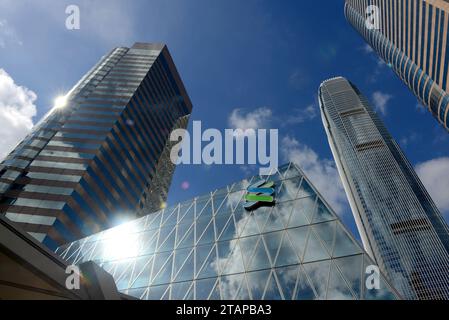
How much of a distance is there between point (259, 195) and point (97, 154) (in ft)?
134

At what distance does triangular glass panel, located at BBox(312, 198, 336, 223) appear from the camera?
17.2 meters

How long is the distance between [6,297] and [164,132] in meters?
72.8

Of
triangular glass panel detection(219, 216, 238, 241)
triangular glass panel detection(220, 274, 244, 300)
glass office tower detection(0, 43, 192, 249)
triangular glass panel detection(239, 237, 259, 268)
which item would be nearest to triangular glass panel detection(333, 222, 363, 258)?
triangular glass panel detection(239, 237, 259, 268)

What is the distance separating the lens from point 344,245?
15234 millimetres

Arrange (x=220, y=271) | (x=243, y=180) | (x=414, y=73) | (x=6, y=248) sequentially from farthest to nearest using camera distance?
(x=414, y=73)
(x=243, y=180)
(x=220, y=271)
(x=6, y=248)

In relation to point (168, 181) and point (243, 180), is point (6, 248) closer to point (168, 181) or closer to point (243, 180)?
point (243, 180)

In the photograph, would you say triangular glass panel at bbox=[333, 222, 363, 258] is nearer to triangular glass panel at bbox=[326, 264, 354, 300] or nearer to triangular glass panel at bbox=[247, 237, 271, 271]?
triangular glass panel at bbox=[326, 264, 354, 300]

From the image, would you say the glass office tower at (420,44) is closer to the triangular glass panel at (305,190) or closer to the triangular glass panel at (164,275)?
the triangular glass panel at (305,190)

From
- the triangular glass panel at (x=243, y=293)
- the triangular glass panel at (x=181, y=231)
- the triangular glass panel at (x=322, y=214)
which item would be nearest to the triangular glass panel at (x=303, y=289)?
the triangular glass panel at (x=243, y=293)

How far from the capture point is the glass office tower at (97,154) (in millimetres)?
42938

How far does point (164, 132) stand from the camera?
267 feet

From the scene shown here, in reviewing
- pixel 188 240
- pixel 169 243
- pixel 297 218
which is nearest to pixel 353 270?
pixel 297 218

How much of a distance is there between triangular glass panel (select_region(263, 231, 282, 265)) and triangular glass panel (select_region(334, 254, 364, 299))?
359 centimetres
